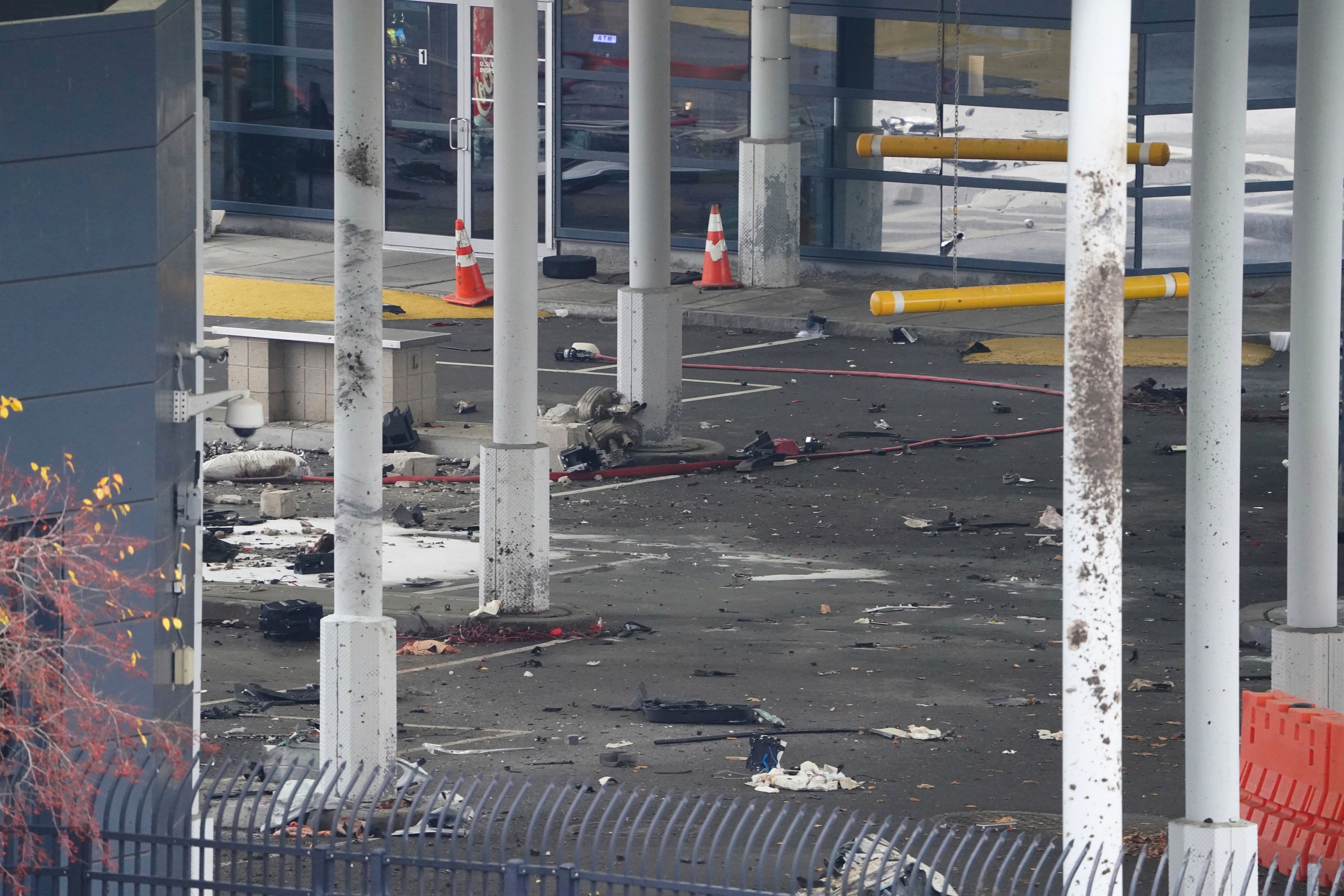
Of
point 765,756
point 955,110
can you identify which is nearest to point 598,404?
point 955,110

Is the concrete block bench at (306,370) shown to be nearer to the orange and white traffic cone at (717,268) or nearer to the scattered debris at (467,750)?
the orange and white traffic cone at (717,268)

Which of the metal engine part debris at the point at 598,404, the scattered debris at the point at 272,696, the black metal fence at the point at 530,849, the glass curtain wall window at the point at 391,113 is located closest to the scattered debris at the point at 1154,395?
the metal engine part debris at the point at 598,404

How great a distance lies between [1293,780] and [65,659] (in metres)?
5.41

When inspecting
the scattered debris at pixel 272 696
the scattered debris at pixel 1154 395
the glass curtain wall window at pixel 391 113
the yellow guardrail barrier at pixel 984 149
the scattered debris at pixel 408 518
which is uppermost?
the glass curtain wall window at pixel 391 113

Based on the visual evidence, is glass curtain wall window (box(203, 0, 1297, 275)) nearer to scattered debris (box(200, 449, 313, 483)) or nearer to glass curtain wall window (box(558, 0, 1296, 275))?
glass curtain wall window (box(558, 0, 1296, 275))

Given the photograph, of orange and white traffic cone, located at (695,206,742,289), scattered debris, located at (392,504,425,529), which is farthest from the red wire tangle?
orange and white traffic cone, located at (695,206,742,289)

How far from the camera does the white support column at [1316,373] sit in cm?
1152

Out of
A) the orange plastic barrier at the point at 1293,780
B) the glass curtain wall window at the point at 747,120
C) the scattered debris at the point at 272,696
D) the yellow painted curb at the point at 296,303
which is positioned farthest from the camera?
the glass curtain wall window at the point at 747,120

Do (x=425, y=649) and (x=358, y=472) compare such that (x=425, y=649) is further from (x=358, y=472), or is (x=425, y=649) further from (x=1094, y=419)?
(x=1094, y=419)

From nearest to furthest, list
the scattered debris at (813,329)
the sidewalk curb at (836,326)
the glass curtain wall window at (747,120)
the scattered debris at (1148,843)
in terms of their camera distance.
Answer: the scattered debris at (1148,843)
the sidewalk curb at (836,326)
the scattered debris at (813,329)
the glass curtain wall window at (747,120)

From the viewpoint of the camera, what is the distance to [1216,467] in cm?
891

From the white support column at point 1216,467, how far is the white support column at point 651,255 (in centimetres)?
1125

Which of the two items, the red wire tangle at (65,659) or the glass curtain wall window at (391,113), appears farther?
the glass curtain wall window at (391,113)

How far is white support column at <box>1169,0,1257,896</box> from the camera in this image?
8.92 m
